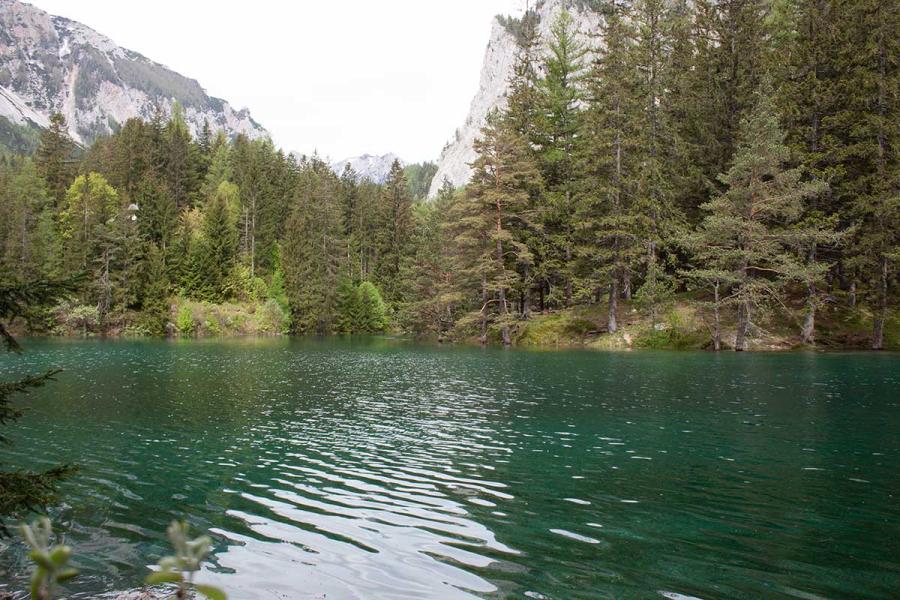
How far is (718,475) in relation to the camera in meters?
11.8

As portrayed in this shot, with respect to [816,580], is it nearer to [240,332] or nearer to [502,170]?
[502,170]

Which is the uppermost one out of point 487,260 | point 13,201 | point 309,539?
point 13,201

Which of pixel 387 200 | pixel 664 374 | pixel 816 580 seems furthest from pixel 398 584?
pixel 387 200

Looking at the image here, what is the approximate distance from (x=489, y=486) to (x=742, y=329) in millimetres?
37691

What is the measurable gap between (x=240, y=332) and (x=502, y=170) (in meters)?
40.1

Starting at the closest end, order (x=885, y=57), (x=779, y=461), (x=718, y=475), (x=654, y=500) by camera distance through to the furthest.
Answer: (x=654, y=500), (x=718, y=475), (x=779, y=461), (x=885, y=57)

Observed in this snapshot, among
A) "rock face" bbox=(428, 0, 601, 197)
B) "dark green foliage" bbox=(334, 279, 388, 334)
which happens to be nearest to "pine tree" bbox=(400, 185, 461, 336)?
"dark green foliage" bbox=(334, 279, 388, 334)

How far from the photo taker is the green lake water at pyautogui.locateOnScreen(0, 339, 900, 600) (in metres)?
7.26

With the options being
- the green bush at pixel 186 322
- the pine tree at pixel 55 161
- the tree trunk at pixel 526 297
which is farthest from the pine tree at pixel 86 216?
the tree trunk at pixel 526 297

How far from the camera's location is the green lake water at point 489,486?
7.26m

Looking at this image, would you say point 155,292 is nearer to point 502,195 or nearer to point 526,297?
point 502,195

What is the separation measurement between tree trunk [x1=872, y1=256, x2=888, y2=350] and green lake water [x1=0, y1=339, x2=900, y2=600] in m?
18.8

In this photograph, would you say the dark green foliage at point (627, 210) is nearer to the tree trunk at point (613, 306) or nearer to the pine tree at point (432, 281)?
the tree trunk at point (613, 306)

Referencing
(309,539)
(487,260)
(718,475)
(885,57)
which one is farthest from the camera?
(487,260)
